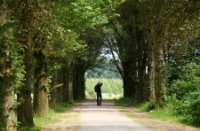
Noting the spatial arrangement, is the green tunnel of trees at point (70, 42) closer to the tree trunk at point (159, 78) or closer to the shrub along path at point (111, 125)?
the tree trunk at point (159, 78)

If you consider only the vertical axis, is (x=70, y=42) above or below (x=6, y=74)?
above

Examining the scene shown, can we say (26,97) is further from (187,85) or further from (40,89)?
(187,85)

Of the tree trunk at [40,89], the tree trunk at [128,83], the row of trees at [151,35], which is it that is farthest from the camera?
the tree trunk at [128,83]

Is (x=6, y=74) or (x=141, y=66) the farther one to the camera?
(x=141, y=66)

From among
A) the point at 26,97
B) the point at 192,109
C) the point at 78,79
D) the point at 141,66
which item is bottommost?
the point at 192,109

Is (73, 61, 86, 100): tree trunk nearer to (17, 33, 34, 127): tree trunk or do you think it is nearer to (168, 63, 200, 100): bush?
(168, 63, 200, 100): bush

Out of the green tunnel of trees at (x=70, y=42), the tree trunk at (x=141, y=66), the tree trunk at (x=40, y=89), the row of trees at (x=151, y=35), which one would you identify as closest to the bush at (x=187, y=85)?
the row of trees at (x=151, y=35)

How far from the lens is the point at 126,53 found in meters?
46.7

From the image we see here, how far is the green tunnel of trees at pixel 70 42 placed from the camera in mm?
13688

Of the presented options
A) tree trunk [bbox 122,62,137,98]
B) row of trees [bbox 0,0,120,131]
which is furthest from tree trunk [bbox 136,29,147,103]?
tree trunk [bbox 122,62,137,98]

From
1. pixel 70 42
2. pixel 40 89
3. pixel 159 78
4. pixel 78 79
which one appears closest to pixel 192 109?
pixel 70 42

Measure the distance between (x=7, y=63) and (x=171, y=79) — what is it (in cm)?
2872

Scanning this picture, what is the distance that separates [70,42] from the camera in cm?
2600

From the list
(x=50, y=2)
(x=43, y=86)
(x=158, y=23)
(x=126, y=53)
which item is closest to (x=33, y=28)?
(x=50, y=2)
